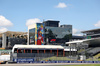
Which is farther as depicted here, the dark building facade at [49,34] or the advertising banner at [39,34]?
Result: the dark building facade at [49,34]

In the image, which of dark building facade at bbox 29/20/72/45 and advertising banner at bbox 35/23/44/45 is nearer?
advertising banner at bbox 35/23/44/45

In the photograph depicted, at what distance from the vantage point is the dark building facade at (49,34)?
156 meters

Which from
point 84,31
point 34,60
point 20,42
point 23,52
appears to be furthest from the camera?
point 20,42

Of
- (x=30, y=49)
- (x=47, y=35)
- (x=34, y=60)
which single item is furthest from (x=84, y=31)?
(x=34, y=60)

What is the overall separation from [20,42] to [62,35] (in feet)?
128

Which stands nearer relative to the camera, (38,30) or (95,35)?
(95,35)

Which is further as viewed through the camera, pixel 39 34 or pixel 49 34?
pixel 49 34

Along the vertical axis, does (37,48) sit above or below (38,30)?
below

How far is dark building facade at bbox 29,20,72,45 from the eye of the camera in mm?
155625

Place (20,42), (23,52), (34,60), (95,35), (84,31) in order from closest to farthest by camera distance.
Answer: (34,60) < (23,52) < (95,35) < (84,31) < (20,42)

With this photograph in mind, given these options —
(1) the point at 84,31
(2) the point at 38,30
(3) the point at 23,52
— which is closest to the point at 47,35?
(2) the point at 38,30

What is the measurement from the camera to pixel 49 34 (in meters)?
160

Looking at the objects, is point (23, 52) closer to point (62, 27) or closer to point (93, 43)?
point (93, 43)

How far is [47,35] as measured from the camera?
159 m
